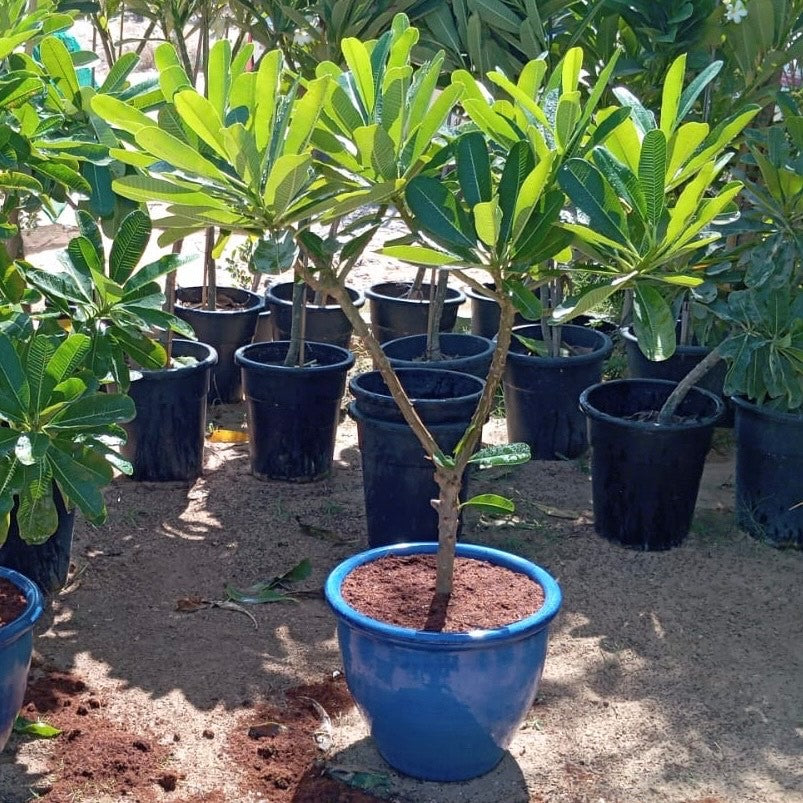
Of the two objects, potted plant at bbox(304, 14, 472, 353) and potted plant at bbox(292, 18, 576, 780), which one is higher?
potted plant at bbox(304, 14, 472, 353)

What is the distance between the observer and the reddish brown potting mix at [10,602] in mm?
2604

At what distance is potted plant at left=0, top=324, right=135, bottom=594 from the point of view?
2.46m

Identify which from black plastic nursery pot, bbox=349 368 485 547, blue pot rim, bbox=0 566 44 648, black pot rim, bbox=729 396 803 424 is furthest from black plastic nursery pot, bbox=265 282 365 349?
blue pot rim, bbox=0 566 44 648

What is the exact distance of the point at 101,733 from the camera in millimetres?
2812

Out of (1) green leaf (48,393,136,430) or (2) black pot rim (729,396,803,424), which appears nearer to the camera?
(1) green leaf (48,393,136,430)

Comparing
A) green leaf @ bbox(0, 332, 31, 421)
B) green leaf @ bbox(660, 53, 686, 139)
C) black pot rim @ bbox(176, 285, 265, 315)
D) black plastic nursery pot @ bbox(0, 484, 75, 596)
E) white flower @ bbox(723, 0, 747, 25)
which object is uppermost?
white flower @ bbox(723, 0, 747, 25)

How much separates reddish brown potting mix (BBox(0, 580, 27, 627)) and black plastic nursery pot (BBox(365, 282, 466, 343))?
136 inches

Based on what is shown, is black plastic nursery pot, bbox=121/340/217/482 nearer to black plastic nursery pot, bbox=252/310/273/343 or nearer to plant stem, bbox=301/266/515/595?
black plastic nursery pot, bbox=252/310/273/343

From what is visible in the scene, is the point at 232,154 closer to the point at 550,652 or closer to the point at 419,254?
the point at 419,254

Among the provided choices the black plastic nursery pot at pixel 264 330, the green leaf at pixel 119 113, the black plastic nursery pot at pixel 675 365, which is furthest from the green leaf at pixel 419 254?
the black plastic nursery pot at pixel 264 330

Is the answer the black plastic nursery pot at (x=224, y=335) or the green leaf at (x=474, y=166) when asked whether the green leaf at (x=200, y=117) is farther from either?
the black plastic nursery pot at (x=224, y=335)

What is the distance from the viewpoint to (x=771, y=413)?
3.86 metres

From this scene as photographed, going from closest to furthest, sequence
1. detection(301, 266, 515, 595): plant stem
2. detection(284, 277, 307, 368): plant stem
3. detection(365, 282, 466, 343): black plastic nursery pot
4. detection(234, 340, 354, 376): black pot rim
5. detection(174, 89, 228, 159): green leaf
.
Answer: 1. detection(174, 89, 228, 159): green leaf
2. detection(301, 266, 515, 595): plant stem
3. detection(234, 340, 354, 376): black pot rim
4. detection(284, 277, 307, 368): plant stem
5. detection(365, 282, 466, 343): black plastic nursery pot

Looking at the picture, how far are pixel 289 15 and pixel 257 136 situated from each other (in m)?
2.73
